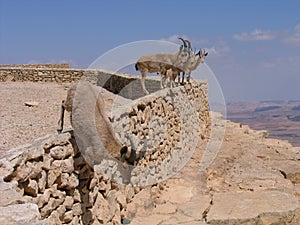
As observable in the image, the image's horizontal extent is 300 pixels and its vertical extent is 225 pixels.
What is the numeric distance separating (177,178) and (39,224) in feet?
22.8

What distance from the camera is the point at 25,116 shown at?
1048 centimetres

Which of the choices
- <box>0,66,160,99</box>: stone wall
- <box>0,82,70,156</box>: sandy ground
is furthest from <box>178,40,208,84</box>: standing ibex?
<box>0,66,160,99</box>: stone wall

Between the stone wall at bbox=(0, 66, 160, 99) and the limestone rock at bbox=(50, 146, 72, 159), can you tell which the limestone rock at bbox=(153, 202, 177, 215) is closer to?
the limestone rock at bbox=(50, 146, 72, 159)

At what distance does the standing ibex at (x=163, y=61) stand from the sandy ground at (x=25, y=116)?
2671mm

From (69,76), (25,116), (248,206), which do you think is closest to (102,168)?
(248,206)

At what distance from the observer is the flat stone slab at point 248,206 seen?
22.1 feet

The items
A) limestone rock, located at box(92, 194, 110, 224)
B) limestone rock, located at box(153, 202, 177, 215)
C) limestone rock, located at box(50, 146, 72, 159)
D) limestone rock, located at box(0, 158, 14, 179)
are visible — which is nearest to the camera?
limestone rock, located at box(0, 158, 14, 179)

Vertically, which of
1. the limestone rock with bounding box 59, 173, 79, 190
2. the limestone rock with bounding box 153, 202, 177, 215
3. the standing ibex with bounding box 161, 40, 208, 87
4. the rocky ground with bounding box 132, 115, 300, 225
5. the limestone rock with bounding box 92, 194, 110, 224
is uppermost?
the standing ibex with bounding box 161, 40, 208, 87

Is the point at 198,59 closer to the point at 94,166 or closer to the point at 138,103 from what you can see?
the point at 138,103

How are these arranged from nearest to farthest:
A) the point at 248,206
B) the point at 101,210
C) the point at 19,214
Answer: the point at 19,214 < the point at 101,210 < the point at 248,206

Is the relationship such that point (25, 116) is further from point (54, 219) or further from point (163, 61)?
point (54, 219)

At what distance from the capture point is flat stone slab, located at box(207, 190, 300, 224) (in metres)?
6.74

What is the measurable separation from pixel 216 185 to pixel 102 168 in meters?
4.11

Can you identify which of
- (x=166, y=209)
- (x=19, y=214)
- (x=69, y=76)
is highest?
(x=69, y=76)
